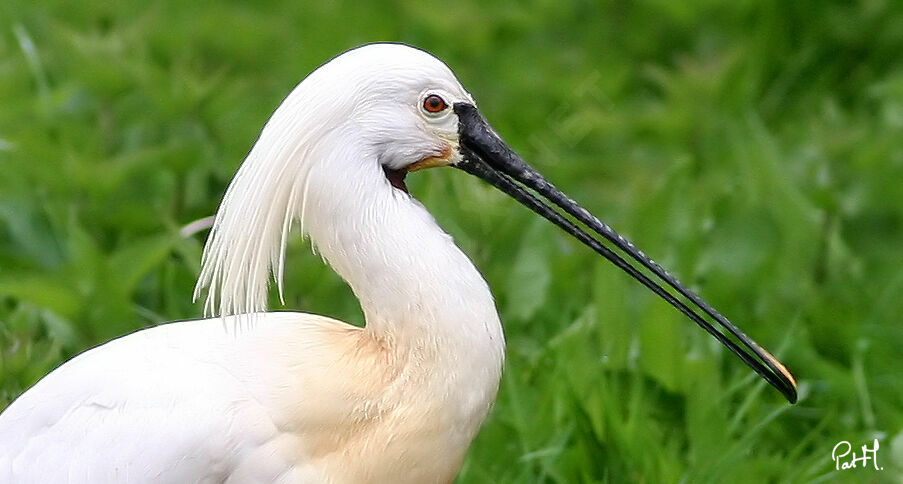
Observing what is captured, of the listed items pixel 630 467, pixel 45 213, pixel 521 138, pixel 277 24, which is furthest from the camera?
pixel 277 24

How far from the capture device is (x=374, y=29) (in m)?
7.71

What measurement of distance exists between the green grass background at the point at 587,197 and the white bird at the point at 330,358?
39.2 inches

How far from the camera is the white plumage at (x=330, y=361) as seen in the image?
3.42m

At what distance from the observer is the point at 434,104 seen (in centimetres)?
Answer: 351

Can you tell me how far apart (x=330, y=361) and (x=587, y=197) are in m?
3.19

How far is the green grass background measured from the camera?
15.4 ft

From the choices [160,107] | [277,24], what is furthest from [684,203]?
[277,24]

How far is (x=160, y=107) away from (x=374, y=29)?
73.8 inches

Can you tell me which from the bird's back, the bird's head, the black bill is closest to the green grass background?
the black bill

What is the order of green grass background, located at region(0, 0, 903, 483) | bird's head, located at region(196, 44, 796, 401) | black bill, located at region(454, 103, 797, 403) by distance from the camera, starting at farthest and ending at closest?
1. green grass background, located at region(0, 0, 903, 483)
2. black bill, located at region(454, 103, 797, 403)
3. bird's head, located at region(196, 44, 796, 401)

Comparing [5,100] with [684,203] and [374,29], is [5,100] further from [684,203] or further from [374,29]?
[684,203]

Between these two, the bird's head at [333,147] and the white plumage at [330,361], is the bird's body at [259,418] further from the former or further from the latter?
the bird's head at [333,147]

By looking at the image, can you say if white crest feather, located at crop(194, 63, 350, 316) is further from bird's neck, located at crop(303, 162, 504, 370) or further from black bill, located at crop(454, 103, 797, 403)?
black bill, located at crop(454, 103, 797, 403)

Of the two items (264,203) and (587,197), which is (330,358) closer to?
(264,203)
